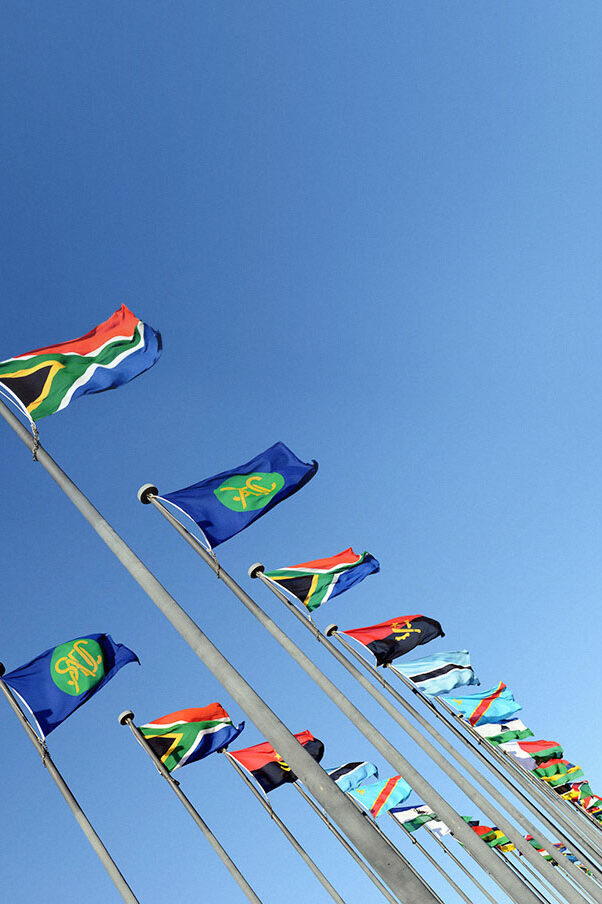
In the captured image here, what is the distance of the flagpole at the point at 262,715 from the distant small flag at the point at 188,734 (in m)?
7.60

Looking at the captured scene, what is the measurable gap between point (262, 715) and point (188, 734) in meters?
8.99

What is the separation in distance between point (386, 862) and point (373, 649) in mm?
9951

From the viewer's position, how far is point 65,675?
1210cm

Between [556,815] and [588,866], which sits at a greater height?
[556,815]

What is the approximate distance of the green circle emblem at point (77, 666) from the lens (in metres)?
12.1

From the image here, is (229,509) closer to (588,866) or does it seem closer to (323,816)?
(323,816)

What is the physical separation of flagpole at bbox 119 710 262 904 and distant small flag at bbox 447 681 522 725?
847 centimetres

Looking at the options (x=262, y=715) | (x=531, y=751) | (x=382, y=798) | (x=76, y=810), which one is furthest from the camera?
(x=531, y=751)

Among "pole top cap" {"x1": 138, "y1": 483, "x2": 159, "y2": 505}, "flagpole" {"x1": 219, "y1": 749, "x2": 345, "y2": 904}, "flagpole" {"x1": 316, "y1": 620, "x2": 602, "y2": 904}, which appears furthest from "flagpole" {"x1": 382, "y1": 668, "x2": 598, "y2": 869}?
"pole top cap" {"x1": 138, "y1": 483, "x2": 159, "y2": 505}

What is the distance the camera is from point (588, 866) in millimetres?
21875

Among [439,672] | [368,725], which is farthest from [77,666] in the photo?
[439,672]

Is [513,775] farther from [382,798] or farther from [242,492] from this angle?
[242,492]

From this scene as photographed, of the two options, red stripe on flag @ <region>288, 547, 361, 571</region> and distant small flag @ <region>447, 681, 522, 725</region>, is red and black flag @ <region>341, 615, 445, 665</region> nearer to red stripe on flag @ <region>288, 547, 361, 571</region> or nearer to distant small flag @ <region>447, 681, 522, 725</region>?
red stripe on flag @ <region>288, 547, 361, 571</region>

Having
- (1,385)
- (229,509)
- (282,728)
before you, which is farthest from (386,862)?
(1,385)
